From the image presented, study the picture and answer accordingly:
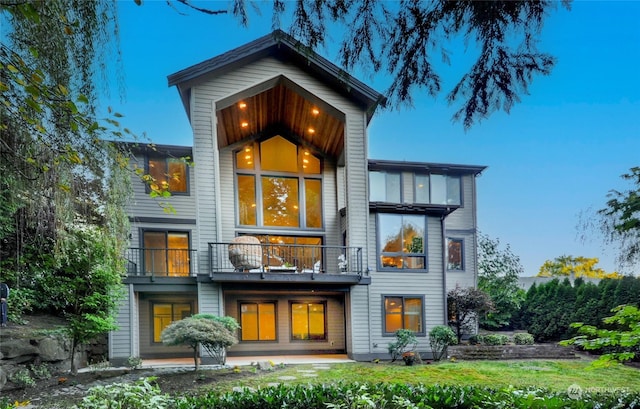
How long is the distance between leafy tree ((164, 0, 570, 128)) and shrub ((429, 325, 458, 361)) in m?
7.14

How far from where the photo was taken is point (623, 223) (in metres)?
3.04

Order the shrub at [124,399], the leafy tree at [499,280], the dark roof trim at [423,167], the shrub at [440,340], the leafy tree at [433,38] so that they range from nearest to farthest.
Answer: the leafy tree at [433,38] → the shrub at [124,399] → the shrub at [440,340] → the dark roof trim at [423,167] → the leafy tree at [499,280]

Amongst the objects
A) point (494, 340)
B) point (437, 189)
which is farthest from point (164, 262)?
point (494, 340)

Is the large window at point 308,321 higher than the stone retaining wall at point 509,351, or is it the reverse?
the large window at point 308,321

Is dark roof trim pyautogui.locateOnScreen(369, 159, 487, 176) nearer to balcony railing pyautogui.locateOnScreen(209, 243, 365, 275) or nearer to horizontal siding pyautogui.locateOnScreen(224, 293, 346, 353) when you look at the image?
balcony railing pyautogui.locateOnScreen(209, 243, 365, 275)

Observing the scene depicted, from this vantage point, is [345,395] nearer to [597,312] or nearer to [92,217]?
[92,217]

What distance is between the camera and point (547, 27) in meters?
1.84

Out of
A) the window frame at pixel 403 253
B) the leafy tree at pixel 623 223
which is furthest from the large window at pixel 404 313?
the leafy tree at pixel 623 223

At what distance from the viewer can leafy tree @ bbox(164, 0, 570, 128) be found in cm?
183

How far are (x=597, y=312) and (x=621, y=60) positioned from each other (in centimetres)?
652

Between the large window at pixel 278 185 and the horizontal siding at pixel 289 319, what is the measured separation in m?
1.81

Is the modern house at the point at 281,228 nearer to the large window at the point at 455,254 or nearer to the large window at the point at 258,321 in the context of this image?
the large window at the point at 258,321

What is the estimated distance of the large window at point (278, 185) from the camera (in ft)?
31.2

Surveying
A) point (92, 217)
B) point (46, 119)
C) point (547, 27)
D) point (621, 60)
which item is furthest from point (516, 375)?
point (46, 119)
